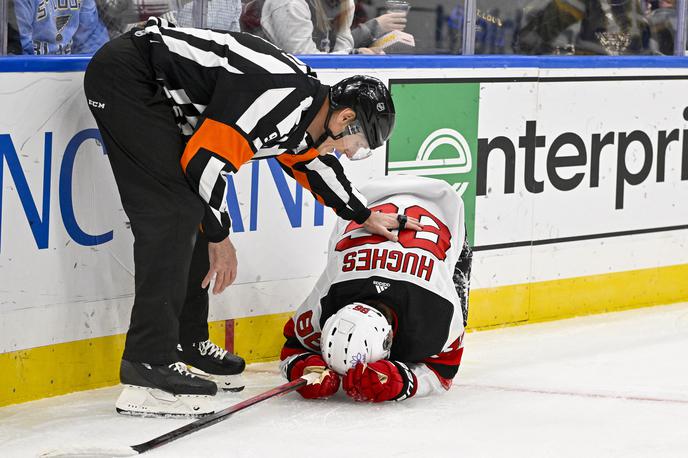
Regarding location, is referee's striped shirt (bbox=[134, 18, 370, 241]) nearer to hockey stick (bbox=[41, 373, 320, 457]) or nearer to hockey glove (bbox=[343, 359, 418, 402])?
hockey stick (bbox=[41, 373, 320, 457])

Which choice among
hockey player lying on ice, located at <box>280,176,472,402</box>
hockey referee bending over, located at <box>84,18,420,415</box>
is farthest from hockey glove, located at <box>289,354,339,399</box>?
hockey referee bending over, located at <box>84,18,420,415</box>

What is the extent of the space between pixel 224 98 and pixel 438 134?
1617mm

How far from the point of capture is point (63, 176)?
3.82m

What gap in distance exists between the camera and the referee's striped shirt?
134 inches

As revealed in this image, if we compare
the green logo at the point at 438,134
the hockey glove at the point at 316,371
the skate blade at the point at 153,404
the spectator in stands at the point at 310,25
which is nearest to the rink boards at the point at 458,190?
the green logo at the point at 438,134

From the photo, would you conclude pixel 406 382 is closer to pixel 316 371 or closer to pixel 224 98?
pixel 316 371

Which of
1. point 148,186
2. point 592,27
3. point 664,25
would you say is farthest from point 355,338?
point 664,25

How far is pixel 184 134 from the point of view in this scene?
3635 millimetres

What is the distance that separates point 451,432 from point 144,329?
948 mm

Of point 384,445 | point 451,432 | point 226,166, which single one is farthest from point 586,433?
point 226,166

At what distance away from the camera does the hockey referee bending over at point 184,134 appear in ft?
11.2

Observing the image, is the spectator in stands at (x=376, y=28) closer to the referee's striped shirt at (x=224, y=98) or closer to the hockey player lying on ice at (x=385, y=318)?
the hockey player lying on ice at (x=385, y=318)

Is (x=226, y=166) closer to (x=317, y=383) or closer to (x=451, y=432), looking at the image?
(x=317, y=383)

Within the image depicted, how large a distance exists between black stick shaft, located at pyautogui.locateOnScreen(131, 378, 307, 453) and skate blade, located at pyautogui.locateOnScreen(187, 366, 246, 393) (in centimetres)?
27
